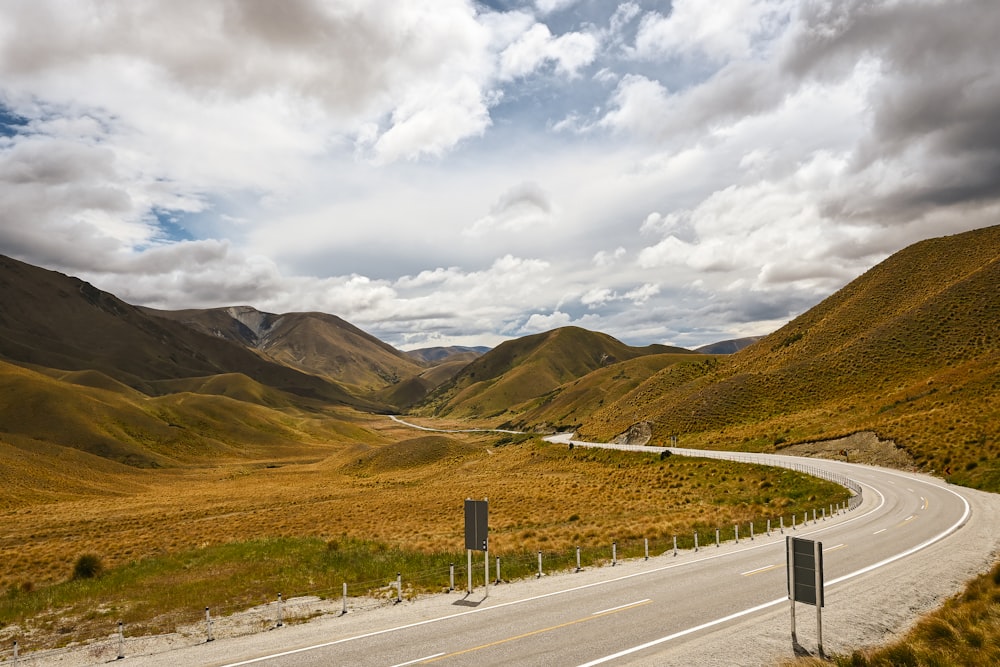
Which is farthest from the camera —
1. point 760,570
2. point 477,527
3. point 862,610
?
point 760,570

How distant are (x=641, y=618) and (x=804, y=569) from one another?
17.5 feet

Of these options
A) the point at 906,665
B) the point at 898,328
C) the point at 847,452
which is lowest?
the point at 847,452

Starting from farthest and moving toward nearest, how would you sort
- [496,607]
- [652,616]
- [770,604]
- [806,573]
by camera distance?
[496,607] < [770,604] < [652,616] < [806,573]

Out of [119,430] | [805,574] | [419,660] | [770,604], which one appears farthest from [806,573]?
[119,430]

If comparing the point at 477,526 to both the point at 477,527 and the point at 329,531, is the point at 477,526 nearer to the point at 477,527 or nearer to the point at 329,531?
the point at 477,527

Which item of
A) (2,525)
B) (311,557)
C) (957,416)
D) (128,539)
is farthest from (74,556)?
(957,416)

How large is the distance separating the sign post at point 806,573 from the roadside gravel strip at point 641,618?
1.60m

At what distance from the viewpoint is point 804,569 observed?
11500 mm

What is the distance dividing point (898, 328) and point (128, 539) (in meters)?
116

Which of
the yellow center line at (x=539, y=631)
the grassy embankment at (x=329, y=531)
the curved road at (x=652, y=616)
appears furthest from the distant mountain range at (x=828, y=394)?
A: the yellow center line at (x=539, y=631)

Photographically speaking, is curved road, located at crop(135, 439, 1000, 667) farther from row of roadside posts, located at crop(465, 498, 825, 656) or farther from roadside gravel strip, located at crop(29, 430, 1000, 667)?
row of roadside posts, located at crop(465, 498, 825, 656)

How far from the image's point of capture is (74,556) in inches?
1437

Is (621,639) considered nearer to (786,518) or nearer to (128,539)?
(786,518)

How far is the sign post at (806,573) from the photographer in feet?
36.4
